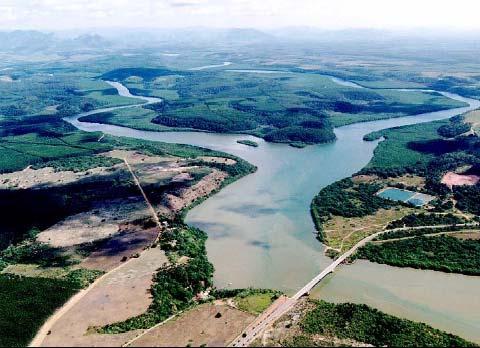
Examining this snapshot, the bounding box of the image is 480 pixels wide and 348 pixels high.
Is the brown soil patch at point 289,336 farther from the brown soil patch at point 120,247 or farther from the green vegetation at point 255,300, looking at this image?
the brown soil patch at point 120,247

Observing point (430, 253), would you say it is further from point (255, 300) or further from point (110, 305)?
point (110, 305)

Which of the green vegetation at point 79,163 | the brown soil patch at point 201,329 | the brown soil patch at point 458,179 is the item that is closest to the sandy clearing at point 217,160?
the green vegetation at point 79,163

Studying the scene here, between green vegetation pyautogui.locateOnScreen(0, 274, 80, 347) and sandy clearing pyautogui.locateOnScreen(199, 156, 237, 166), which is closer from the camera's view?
green vegetation pyautogui.locateOnScreen(0, 274, 80, 347)

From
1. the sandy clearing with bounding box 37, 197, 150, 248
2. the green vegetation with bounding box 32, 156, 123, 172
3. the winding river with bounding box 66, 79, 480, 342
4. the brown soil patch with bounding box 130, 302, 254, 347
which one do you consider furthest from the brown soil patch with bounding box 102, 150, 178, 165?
the brown soil patch with bounding box 130, 302, 254, 347

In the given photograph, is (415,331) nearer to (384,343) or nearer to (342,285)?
(384,343)

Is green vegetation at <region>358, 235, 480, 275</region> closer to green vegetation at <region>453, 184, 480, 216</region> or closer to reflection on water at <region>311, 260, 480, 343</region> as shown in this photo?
reflection on water at <region>311, 260, 480, 343</region>
